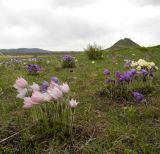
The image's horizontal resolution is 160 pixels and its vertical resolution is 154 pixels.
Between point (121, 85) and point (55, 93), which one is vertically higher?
point (55, 93)

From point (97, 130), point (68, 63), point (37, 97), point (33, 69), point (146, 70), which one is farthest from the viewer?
point (68, 63)

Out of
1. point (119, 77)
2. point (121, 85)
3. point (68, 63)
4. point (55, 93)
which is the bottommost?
point (68, 63)

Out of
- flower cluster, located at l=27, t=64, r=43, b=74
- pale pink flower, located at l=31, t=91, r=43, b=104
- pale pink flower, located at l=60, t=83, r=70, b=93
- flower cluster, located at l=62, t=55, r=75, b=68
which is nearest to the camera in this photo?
pale pink flower, located at l=31, t=91, r=43, b=104

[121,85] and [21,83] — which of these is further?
[121,85]

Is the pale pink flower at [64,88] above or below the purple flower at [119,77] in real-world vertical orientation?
above

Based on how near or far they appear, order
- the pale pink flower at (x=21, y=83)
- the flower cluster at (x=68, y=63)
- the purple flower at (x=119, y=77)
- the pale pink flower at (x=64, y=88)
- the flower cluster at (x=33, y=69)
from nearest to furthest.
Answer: the pale pink flower at (x=64, y=88) < the pale pink flower at (x=21, y=83) < the purple flower at (x=119, y=77) < the flower cluster at (x=33, y=69) < the flower cluster at (x=68, y=63)

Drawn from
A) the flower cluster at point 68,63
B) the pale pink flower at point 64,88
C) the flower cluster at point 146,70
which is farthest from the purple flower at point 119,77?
the flower cluster at point 68,63

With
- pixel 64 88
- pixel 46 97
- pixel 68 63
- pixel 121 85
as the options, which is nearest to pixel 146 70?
pixel 121 85

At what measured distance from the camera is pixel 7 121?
4453 millimetres

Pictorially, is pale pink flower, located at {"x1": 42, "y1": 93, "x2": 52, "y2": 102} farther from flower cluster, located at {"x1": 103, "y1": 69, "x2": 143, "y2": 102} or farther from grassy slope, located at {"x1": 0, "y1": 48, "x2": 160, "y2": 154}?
flower cluster, located at {"x1": 103, "y1": 69, "x2": 143, "y2": 102}

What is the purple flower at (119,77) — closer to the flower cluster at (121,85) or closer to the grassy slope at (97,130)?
the flower cluster at (121,85)

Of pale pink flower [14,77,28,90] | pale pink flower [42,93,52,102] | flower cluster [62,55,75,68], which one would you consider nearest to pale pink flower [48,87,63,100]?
pale pink flower [42,93,52,102]

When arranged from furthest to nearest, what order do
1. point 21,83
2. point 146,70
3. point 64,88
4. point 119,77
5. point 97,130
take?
point 146,70
point 119,77
point 97,130
point 21,83
point 64,88

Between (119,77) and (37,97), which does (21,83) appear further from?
(119,77)
